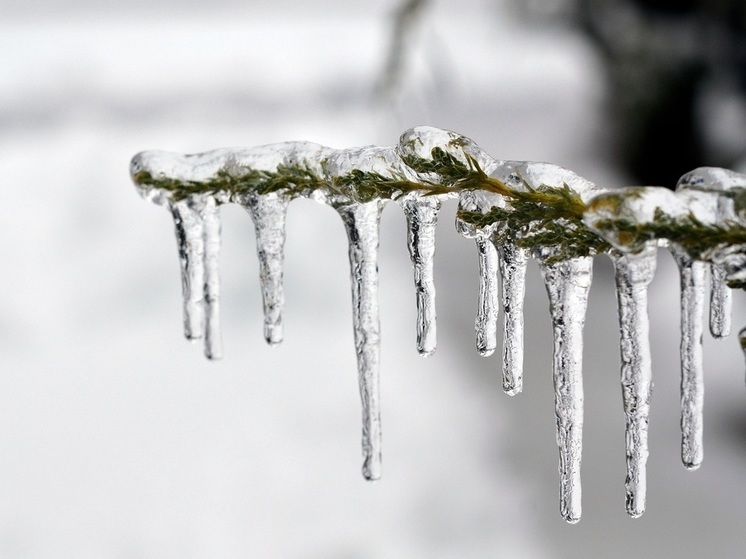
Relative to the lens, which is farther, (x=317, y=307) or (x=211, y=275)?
(x=317, y=307)

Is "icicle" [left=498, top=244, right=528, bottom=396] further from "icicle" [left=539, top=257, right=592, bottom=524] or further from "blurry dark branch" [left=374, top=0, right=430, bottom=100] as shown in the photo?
"blurry dark branch" [left=374, top=0, right=430, bottom=100]

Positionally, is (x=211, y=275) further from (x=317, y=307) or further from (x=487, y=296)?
(x=317, y=307)

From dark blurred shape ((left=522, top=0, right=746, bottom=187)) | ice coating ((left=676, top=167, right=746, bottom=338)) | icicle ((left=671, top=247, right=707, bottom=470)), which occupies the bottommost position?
icicle ((left=671, top=247, right=707, bottom=470))

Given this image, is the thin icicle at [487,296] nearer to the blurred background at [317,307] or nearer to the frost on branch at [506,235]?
the frost on branch at [506,235]

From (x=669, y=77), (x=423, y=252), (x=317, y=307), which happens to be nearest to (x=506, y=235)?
(x=423, y=252)

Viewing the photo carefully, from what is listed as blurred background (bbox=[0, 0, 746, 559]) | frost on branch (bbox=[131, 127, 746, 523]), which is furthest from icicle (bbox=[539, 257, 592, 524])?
blurred background (bbox=[0, 0, 746, 559])

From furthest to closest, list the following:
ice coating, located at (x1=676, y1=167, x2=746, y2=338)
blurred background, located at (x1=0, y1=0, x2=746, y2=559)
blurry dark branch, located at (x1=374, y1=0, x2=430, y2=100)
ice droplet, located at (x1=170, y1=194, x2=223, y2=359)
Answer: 1. blurry dark branch, located at (x1=374, y1=0, x2=430, y2=100)
2. blurred background, located at (x1=0, y1=0, x2=746, y2=559)
3. ice droplet, located at (x1=170, y1=194, x2=223, y2=359)
4. ice coating, located at (x1=676, y1=167, x2=746, y2=338)
